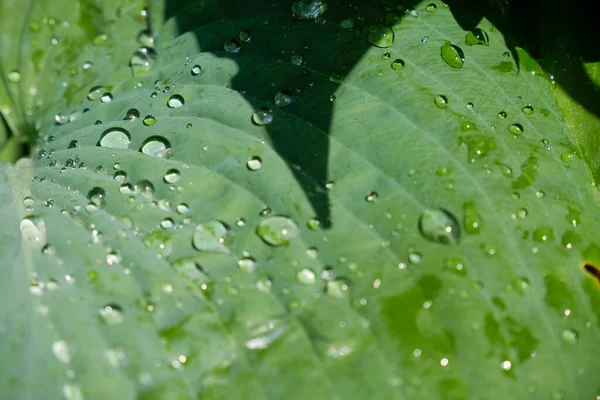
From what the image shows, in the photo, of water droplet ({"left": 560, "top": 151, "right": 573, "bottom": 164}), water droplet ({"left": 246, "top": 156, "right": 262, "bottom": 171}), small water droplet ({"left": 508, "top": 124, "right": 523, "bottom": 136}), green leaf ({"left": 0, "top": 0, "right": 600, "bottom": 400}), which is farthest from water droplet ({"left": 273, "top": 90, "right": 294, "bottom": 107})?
water droplet ({"left": 560, "top": 151, "right": 573, "bottom": 164})

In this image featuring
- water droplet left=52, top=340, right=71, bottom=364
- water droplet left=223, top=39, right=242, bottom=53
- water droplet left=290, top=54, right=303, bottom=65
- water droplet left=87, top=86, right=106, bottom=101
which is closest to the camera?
water droplet left=52, top=340, right=71, bottom=364

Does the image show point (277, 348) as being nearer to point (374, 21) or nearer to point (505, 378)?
point (505, 378)

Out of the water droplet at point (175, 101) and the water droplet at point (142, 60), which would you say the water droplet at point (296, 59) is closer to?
the water droplet at point (175, 101)

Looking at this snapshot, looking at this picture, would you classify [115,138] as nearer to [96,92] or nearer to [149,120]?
[149,120]

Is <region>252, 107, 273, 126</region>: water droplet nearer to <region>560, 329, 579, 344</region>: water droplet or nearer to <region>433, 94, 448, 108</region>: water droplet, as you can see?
<region>433, 94, 448, 108</region>: water droplet

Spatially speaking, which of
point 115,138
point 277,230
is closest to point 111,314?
point 277,230

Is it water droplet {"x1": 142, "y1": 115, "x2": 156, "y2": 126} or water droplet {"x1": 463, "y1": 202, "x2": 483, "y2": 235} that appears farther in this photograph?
water droplet {"x1": 142, "y1": 115, "x2": 156, "y2": 126}
